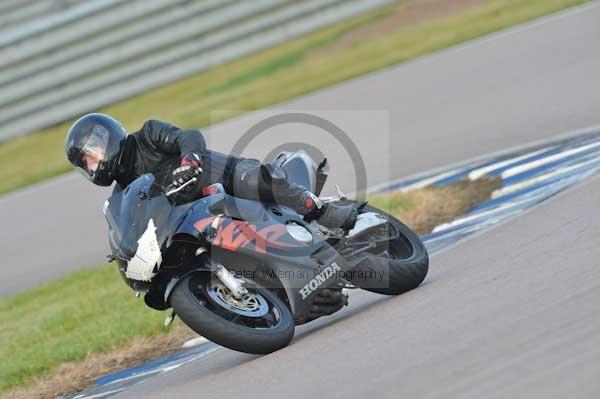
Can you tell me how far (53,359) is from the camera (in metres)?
6.66

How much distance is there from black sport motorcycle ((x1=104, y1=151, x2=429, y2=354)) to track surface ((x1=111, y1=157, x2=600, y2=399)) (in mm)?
180

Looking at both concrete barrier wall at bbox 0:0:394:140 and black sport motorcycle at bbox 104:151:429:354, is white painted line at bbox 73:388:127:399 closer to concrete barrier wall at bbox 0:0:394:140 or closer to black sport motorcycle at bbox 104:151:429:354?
black sport motorcycle at bbox 104:151:429:354

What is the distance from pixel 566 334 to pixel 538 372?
40 cm

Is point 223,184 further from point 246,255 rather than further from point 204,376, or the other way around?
point 204,376

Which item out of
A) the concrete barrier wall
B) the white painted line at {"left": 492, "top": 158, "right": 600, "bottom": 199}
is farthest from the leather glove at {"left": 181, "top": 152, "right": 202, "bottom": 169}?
the concrete barrier wall

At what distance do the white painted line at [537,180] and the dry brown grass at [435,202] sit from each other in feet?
0.39

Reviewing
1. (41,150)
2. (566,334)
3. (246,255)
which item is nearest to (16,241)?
(41,150)

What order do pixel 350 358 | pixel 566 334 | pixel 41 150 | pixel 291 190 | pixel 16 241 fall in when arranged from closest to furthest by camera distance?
1. pixel 566 334
2. pixel 350 358
3. pixel 291 190
4. pixel 16 241
5. pixel 41 150

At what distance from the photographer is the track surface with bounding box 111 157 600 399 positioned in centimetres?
369

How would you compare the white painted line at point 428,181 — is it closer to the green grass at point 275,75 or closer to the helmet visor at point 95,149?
the helmet visor at point 95,149

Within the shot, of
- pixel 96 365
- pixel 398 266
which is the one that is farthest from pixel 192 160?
pixel 96 365

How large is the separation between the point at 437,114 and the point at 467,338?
22.5 feet

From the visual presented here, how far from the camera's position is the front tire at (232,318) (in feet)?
16.0

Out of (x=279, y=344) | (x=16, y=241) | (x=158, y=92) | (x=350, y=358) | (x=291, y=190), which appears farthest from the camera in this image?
(x=158, y=92)
